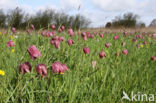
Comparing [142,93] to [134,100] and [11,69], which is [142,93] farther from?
[11,69]

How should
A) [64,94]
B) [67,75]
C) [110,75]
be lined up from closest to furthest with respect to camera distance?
[64,94], [67,75], [110,75]

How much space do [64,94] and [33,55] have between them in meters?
0.38

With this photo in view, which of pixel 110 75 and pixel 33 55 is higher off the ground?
pixel 33 55

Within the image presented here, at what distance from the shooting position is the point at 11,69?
4.77 ft

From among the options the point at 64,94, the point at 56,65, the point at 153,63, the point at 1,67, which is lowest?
the point at 153,63

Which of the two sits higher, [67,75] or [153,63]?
[67,75]

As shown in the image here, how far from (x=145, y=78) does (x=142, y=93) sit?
387 mm

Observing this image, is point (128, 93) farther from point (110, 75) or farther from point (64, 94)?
point (64, 94)

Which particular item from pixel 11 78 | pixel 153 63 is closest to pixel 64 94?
pixel 11 78

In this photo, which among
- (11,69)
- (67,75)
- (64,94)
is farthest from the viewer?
(11,69)

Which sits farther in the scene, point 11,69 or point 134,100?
→ point 11,69

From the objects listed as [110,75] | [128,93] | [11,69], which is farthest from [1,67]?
[128,93]

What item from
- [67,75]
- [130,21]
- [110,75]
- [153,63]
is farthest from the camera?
[130,21]

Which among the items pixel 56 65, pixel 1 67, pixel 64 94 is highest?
pixel 56 65
